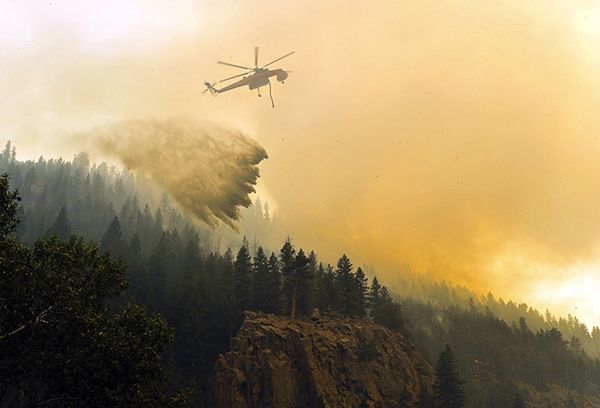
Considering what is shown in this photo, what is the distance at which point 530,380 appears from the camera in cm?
12875

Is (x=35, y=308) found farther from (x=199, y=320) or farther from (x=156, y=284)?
(x=156, y=284)

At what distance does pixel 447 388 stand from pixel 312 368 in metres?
23.8

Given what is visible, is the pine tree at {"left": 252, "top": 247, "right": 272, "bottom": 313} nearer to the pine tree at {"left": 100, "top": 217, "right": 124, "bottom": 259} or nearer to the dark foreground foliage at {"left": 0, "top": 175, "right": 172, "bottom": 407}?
the pine tree at {"left": 100, "top": 217, "right": 124, "bottom": 259}

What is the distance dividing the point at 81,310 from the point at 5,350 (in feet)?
12.8

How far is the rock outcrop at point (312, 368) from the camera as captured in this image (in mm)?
62938

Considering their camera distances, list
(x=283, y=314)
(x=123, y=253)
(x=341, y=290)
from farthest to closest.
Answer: (x=123, y=253) → (x=341, y=290) → (x=283, y=314)

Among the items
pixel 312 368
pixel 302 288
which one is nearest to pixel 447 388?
pixel 312 368

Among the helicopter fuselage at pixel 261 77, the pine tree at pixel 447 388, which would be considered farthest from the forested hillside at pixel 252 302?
the helicopter fuselage at pixel 261 77

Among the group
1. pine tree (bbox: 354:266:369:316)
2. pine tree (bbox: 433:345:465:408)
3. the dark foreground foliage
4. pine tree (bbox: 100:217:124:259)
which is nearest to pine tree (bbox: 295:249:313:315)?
pine tree (bbox: 354:266:369:316)

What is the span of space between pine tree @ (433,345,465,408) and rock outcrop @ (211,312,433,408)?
4497mm

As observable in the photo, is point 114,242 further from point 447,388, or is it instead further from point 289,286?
point 447,388

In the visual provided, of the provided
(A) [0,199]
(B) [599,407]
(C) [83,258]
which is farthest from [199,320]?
(B) [599,407]

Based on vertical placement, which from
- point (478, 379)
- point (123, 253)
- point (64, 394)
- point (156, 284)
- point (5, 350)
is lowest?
point (64, 394)

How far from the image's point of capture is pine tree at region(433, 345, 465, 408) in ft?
228
